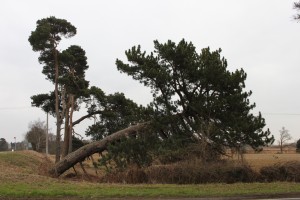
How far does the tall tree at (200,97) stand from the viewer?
2411cm

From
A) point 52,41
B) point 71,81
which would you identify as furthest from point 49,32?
point 71,81

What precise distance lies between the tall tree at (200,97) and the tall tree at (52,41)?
55.7 feet

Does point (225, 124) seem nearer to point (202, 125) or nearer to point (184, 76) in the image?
point (202, 125)

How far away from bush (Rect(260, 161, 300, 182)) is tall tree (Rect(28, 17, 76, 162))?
2267 centimetres

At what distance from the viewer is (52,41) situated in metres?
42.3

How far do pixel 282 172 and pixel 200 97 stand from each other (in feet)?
20.6

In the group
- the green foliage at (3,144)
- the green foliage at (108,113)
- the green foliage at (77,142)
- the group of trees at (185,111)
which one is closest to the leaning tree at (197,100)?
the group of trees at (185,111)

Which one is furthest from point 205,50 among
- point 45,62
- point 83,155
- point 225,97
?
point 45,62

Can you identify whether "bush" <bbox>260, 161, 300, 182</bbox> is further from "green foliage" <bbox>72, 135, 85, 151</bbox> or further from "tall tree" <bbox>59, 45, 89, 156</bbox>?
"green foliage" <bbox>72, 135, 85, 151</bbox>

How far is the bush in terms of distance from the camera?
22.4 meters

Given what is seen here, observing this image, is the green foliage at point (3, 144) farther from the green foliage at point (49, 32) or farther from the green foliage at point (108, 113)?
the green foliage at point (108, 113)

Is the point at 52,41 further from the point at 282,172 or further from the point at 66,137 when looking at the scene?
the point at 282,172

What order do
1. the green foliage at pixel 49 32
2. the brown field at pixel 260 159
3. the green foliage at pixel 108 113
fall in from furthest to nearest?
the green foliage at pixel 49 32, the green foliage at pixel 108 113, the brown field at pixel 260 159

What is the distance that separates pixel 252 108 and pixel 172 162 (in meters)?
6.08
